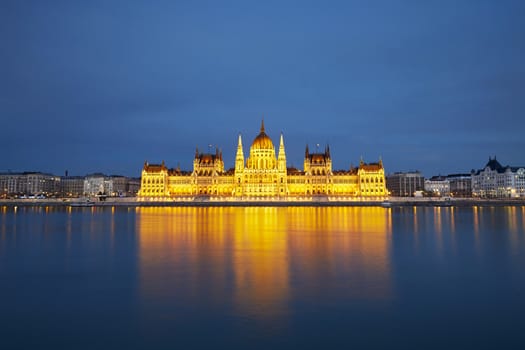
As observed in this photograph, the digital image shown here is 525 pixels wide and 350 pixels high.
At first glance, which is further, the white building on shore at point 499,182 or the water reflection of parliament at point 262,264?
the white building on shore at point 499,182


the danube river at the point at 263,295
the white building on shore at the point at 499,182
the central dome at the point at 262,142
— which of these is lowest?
the danube river at the point at 263,295

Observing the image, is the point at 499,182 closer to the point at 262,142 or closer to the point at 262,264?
the point at 262,142

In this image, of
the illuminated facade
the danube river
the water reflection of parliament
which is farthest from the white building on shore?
→ the danube river

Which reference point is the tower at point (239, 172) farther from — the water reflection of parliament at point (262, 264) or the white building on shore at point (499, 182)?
the water reflection of parliament at point (262, 264)

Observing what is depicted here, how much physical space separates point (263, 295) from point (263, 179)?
4202 inches

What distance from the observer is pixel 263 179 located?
122 metres

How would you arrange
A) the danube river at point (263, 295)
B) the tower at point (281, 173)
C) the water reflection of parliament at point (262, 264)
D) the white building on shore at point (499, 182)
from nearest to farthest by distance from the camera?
the danube river at point (263, 295) < the water reflection of parliament at point (262, 264) < the tower at point (281, 173) < the white building on shore at point (499, 182)

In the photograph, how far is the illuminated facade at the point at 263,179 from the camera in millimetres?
121375

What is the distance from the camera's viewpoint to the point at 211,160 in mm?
129500

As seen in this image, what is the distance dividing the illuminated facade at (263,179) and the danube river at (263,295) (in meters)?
92.6

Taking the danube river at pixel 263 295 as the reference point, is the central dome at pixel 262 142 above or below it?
above

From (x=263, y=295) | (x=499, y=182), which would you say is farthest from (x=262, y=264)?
(x=499, y=182)

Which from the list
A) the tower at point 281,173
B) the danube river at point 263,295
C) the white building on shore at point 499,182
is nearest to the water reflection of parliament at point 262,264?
the danube river at point 263,295

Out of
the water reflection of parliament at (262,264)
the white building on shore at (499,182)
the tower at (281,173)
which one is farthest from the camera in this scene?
the white building on shore at (499,182)
